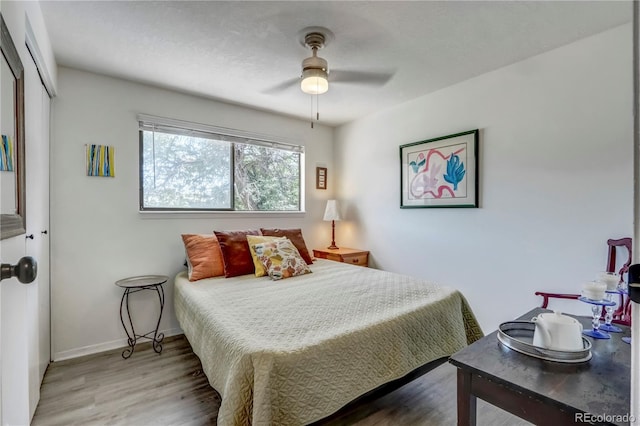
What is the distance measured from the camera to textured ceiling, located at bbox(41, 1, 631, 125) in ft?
5.83

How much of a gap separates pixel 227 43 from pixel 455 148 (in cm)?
217

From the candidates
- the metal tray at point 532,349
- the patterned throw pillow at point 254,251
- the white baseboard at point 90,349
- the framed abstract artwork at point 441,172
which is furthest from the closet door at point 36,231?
the framed abstract artwork at point 441,172

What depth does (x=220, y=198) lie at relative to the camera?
10.9ft

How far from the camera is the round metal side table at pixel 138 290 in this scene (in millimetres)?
2529

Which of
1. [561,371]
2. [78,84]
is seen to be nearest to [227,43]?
[78,84]

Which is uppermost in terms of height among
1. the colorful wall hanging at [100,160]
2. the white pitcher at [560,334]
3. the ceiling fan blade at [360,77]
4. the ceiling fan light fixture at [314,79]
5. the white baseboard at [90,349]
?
the ceiling fan blade at [360,77]

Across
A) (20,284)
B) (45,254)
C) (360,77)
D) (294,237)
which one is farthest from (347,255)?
(20,284)

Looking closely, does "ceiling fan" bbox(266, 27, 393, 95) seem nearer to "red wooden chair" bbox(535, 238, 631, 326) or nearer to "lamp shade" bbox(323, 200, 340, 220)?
"lamp shade" bbox(323, 200, 340, 220)

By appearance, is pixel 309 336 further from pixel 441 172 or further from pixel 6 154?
pixel 441 172

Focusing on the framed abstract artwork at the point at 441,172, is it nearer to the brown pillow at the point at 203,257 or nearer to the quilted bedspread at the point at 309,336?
the quilted bedspread at the point at 309,336

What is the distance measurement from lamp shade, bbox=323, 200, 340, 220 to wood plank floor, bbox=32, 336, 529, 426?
211cm

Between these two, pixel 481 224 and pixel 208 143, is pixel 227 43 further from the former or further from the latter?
pixel 481 224

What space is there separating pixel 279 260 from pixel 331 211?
4.84 feet

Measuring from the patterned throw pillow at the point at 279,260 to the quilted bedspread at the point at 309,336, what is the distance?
0.51ft
